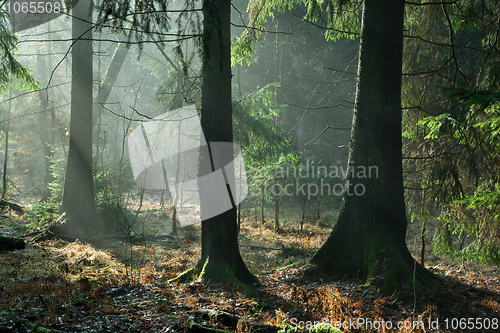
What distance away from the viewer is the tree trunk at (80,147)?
909 centimetres

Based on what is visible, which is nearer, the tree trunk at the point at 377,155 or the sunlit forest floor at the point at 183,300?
the sunlit forest floor at the point at 183,300

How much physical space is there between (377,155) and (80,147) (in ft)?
26.7

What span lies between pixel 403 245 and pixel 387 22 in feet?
12.3

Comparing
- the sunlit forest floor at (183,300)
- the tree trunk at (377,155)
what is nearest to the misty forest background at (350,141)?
the tree trunk at (377,155)

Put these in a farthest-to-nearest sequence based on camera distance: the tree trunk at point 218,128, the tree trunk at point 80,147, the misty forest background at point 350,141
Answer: the tree trunk at point 80,147 < the tree trunk at point 218,128 < the misty forest background at point 350,141

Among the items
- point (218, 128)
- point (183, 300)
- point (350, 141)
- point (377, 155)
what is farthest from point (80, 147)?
point (377, 155)

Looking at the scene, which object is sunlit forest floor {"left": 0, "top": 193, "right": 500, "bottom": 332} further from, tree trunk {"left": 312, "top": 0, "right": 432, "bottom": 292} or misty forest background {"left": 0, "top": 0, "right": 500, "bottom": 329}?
tree trunk {"left": 312, "top": 0, "right": 432, "bottom": 292}

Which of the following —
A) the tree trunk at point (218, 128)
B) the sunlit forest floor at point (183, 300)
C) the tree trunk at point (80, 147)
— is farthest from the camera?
the tree trunk at point (80, 147)

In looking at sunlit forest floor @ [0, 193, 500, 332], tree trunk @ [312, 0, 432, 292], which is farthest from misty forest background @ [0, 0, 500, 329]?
sunlit forest floor @ [0, 193, 500, 332]

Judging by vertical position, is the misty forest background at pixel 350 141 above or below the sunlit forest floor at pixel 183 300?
above

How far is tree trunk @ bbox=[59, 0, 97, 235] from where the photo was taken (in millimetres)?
9094

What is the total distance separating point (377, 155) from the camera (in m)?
5.34

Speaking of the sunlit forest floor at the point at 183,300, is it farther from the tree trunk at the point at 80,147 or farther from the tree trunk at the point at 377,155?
the tree trunk at the point at 80,147

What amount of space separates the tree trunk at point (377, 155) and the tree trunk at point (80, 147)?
7.26m
